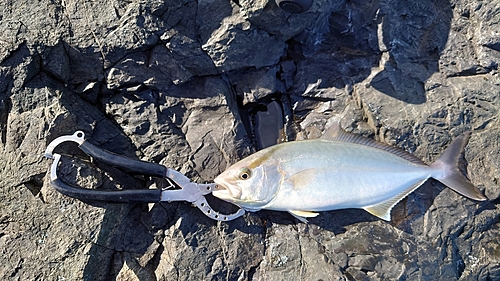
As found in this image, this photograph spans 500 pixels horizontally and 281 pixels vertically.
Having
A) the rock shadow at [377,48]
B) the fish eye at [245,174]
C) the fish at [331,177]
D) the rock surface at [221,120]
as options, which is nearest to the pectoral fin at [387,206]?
the fish at [331,177]

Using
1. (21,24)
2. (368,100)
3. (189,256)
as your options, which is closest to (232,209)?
(189,256)

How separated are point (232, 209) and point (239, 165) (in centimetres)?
51

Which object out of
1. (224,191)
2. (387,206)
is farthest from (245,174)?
(387,206)

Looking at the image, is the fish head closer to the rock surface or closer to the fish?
the fish

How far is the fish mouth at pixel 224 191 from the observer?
3.46 m

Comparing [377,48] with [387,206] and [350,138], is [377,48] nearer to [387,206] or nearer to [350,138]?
[350,138]

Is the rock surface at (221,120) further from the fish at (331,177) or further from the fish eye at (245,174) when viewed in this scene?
the fish eye at (245,174)

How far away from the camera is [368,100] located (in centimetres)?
388

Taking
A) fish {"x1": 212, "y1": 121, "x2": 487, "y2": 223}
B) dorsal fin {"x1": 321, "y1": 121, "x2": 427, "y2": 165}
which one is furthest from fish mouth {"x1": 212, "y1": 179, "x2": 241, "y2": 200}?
dorsal fin {"x1": 321, "y1": 121, "x2": 427, "y2": 165}

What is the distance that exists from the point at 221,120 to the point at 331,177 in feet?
3.81

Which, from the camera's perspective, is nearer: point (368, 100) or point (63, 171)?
point (63, 171)

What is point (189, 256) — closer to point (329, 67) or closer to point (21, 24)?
point (329, 67)

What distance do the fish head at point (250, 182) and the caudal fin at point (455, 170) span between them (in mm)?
1490

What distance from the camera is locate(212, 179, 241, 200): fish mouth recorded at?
346 centimetres
